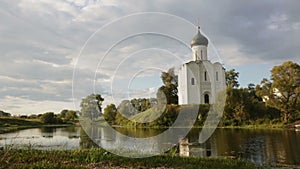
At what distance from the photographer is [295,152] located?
16.9 meters

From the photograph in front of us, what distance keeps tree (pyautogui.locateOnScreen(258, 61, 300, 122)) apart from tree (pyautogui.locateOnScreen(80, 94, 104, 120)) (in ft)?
117

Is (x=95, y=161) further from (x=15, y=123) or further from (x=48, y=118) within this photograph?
(x=48, y=118)

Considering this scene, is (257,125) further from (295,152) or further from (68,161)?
(68,161)

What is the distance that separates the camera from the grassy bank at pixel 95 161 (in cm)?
942

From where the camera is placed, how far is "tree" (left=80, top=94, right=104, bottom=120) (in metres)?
9.81

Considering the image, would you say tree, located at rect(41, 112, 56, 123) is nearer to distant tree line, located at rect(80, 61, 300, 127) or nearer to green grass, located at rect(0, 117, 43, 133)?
green grass, located at rect(0, 117, 43, 133)

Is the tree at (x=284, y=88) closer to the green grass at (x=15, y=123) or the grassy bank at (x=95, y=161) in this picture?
the grassy bank at (x=95, y=161)

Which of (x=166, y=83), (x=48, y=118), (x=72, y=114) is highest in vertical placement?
(x=166, y=83)

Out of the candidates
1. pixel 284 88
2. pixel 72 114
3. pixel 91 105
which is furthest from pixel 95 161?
pixel 284 88

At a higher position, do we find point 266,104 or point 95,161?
point 266,104

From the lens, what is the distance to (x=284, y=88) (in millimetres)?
40594

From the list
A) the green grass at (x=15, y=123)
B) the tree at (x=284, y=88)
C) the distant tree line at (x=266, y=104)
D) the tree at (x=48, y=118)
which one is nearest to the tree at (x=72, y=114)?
the distant tree line at (x=266, y=104)

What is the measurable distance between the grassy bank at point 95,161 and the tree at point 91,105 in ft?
5.12

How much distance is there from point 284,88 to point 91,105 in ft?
121
